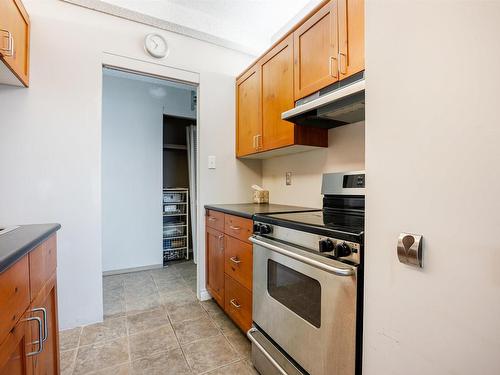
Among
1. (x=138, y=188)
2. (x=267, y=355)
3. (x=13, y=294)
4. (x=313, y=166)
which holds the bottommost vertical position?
(x=267, y=355)

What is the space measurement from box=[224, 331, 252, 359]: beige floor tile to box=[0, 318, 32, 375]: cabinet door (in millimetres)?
1108

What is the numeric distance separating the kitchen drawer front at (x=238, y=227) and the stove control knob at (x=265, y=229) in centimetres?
13

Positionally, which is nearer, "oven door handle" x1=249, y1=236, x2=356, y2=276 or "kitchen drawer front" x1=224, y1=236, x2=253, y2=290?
"oven door handle" x1=249, y1=236, x2=356, y2=276

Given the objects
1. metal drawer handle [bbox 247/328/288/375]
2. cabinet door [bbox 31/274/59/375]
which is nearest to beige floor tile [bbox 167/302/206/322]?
metal drawer handle [bbox 247/328/288/375]

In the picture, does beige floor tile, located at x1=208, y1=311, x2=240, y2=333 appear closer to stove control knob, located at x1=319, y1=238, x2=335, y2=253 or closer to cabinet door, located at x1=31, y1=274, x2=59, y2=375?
cabinet door, located at x1=31, y1=274, x2=59, y2=375

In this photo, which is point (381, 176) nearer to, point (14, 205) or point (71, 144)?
point (71, 144)

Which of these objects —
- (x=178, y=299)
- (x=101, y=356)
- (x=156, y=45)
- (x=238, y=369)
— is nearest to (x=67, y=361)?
(x=101, y=356)

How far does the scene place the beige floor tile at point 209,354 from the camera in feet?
4.83

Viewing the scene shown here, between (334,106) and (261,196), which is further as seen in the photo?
(261,196)

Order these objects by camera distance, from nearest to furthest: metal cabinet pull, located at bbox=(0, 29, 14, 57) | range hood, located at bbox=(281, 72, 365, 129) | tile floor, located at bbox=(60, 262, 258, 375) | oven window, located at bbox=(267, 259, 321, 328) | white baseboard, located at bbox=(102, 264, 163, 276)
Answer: oven window, located at bbox=(267, 259, 321, 328) → range hood, located at bbox=(281, 72, 365, 129) → metal cabinet pull, located at bbox=(0, 29, 14, 57) → tile floor, located at bbox=(60, 262, 258, 375) → white baseboard, located at bbox=(102, 264, 163, 276)

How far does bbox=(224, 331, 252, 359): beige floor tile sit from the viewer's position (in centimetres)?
159

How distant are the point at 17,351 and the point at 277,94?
1.89m

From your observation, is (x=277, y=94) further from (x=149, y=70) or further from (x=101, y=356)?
(x=101, y=356)

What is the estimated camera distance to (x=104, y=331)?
1815 millimetres
